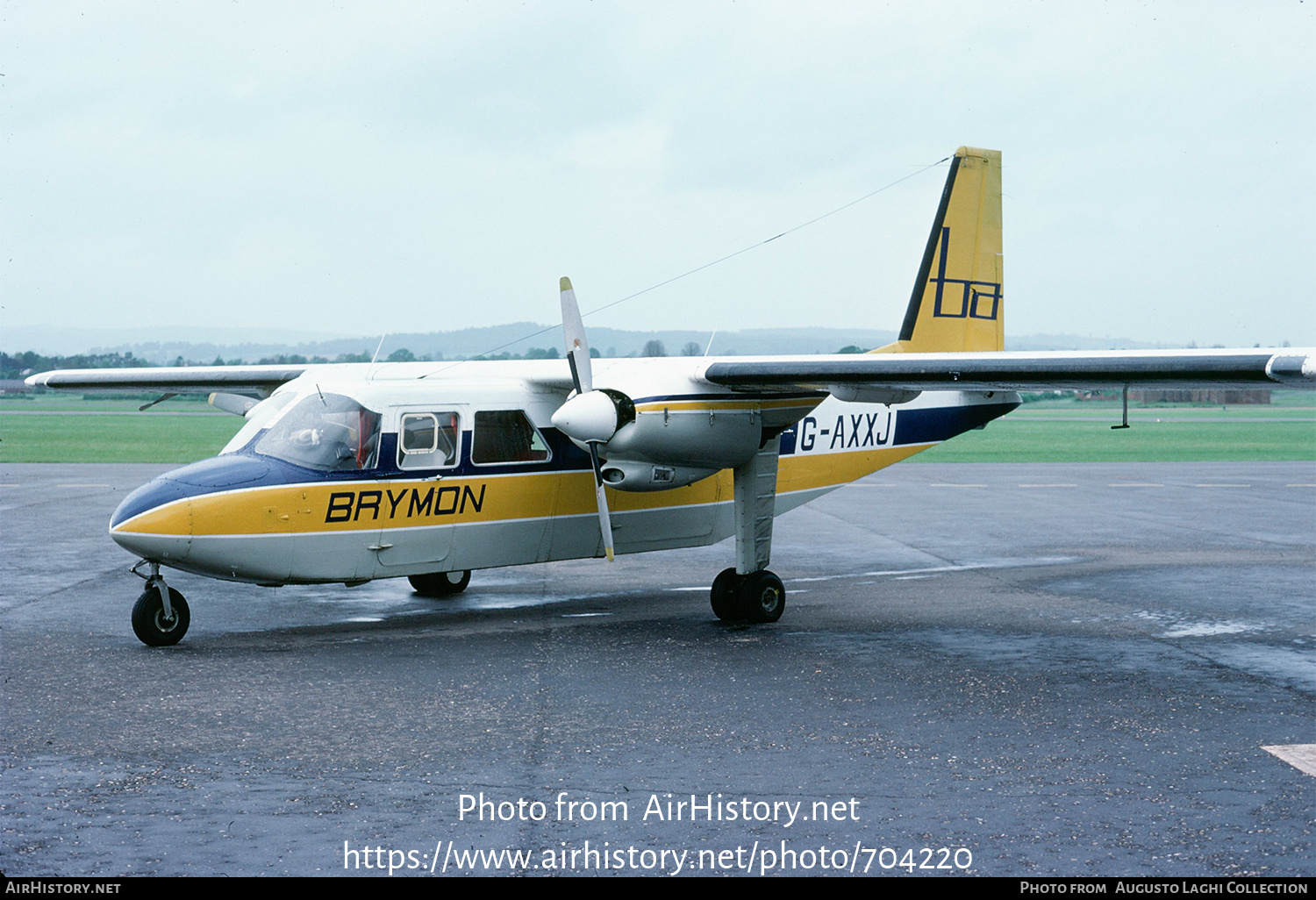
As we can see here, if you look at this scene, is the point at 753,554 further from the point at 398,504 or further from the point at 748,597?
the point at 398,504

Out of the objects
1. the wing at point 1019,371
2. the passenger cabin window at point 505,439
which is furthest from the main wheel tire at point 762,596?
the passenger cabin window at point 505,439

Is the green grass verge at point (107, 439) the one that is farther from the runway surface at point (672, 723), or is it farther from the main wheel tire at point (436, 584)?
the main wheel tire at point (436, 584)

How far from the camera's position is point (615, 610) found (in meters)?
14.2

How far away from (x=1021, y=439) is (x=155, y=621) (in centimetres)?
5028

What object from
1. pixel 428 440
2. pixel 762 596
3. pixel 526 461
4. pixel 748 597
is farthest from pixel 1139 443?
pixel 428 440

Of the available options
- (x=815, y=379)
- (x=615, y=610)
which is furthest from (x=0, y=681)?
(x=815, y=379)

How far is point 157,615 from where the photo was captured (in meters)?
11.7

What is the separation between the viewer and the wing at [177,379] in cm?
1683

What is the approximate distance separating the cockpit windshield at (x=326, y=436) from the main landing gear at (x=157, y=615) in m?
1.53

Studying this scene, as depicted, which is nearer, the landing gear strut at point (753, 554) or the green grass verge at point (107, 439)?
the landing gear strut at point (753, 554)

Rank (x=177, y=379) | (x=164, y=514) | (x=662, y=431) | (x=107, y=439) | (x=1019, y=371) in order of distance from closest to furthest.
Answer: (x=164, y=514) < (x=1019, y=371) < (x=662, y=431) < (x=177, y=379) < (x=107, y=439)

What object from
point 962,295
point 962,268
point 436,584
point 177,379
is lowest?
point 436,584
